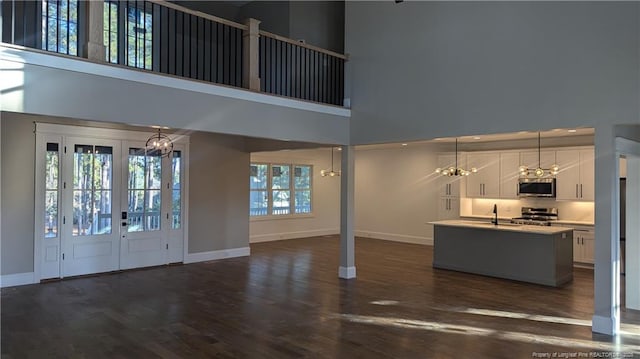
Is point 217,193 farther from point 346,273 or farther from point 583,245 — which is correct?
point 583,245

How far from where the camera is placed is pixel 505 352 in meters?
4.11

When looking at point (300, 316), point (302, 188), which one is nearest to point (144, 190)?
point (300, 316)

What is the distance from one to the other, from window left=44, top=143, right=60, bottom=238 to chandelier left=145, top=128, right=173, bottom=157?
1458 millimetres

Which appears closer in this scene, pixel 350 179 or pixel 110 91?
pixel 110 91

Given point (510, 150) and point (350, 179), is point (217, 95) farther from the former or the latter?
point (510, 150)

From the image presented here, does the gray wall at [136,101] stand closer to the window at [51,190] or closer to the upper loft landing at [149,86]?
the upper loft landing at [149,86]

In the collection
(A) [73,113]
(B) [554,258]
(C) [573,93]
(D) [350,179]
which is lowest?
(B) [554,258]

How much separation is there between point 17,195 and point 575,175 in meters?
9.50

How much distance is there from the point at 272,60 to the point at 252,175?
3.89 meters

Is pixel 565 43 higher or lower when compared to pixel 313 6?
lower

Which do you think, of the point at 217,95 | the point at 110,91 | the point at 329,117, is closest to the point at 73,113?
the point at 110,91

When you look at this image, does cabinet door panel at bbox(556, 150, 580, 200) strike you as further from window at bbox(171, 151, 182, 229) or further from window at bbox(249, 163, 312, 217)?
window at bbox(171, 151, 182, 229)

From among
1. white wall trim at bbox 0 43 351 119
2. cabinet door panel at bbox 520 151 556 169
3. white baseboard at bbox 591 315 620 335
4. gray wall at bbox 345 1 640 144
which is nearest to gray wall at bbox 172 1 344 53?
gray wall at bbox 345 1 640 144

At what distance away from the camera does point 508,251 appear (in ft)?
24.1
